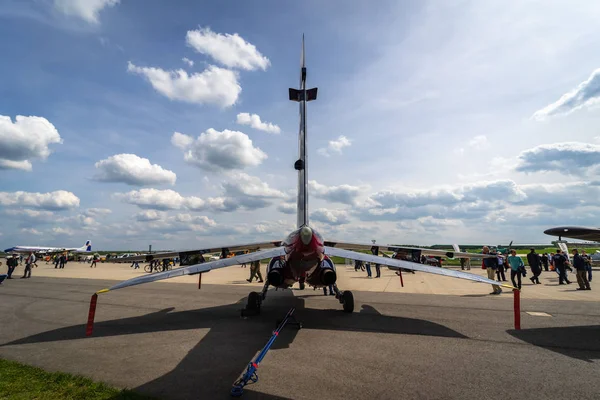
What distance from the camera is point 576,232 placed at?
7.65m

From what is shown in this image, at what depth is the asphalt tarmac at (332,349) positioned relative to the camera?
439cm

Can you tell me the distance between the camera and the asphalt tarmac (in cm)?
439

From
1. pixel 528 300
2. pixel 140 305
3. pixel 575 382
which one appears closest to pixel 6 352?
pixel 140 305

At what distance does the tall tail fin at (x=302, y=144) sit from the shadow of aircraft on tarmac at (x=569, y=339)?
22.0 ft

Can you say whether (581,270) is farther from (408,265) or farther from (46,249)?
(46,249)

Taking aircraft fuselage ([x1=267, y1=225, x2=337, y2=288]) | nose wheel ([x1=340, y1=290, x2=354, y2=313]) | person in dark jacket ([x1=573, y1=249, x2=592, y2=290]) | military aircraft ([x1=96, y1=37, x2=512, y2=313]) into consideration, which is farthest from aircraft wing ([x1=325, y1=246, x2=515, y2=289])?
person in dark jacket ([x1=573, y1=249, x2=592, y2=290])

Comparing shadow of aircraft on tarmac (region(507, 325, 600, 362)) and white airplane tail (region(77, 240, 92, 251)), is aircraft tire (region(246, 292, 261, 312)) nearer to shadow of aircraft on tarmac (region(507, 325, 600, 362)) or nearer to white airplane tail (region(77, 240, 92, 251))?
shadow of aircraft on tarmac (region(507, 325, 600, 362))

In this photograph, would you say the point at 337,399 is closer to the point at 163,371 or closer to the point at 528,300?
the point at 163,371

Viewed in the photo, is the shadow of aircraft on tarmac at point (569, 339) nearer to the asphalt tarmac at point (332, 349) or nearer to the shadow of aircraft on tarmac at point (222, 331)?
the asphalt tarmac at point (332, 349)

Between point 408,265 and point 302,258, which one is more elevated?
point 302,258

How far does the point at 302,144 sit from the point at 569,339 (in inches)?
362

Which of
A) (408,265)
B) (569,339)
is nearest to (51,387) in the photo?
(408,265)

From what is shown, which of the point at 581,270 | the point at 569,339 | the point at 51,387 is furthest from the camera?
the point at 581,270

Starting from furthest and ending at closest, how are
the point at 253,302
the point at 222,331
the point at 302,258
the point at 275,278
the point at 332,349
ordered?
1. the point at 253,302
2. the point at 275,278
3. the point at 222,331
4. the point at 302,258
5. the point at 332,349
